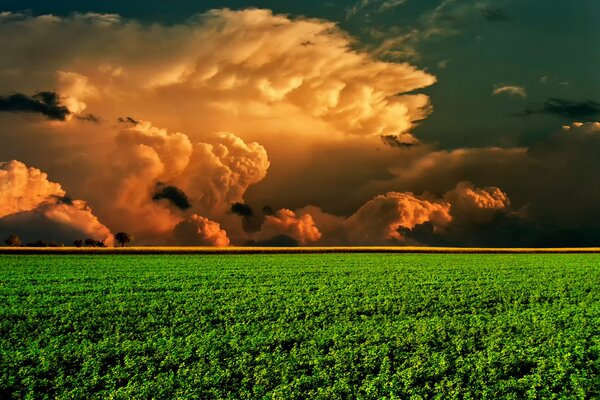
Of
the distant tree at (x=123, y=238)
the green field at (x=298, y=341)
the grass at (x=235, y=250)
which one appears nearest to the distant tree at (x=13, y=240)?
the distant tree at (x=123, y=238)

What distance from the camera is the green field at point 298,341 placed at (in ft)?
32.6

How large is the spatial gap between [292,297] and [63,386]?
10389 mm

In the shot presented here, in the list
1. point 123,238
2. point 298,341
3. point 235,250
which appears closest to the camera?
point 298,341

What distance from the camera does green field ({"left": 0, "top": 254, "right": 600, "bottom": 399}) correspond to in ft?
32.6

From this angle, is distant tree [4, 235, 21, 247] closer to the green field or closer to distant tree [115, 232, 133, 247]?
distant tree [115, 232, 133, 247]

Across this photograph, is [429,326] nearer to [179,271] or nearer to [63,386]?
[63,386]

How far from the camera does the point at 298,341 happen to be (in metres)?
12.8

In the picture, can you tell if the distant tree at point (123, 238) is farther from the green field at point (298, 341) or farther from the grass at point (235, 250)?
the green field at point (298, 341)

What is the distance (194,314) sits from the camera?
16.1 meters

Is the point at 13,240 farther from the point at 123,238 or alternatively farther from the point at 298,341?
the point at 298,341

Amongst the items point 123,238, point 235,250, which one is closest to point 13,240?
point 123,238

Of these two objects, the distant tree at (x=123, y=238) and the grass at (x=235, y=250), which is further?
the distant tree at (x=123, y=238)

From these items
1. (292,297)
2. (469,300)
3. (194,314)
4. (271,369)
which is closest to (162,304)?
(194,314)

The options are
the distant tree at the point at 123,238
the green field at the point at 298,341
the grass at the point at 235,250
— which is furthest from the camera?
the distant tree at the point at 123,238
